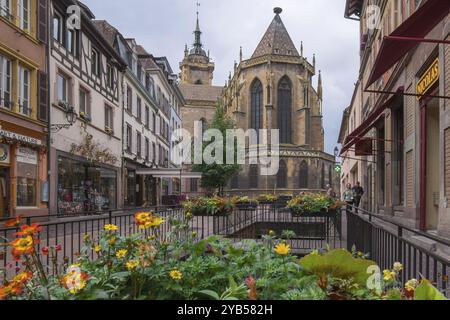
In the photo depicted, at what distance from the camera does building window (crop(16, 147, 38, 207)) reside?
14656 mm

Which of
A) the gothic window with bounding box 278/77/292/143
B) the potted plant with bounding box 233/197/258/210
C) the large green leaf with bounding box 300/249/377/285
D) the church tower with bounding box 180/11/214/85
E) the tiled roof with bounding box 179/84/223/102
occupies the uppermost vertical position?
the church tower with bounding box 180/11/214/85

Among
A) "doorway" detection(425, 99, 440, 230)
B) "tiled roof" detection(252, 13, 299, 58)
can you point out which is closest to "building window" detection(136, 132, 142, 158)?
"doorway" detection(425, 99, 440, 230)

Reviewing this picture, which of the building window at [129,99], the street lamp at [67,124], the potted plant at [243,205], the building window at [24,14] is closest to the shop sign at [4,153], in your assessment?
the street lamp at [67,124]

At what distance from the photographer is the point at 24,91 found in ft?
50.6

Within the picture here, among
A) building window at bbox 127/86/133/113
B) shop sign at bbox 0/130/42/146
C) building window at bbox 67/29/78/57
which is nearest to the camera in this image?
shop sign at bbox 0/130/42/146

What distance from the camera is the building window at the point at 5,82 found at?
13859mm

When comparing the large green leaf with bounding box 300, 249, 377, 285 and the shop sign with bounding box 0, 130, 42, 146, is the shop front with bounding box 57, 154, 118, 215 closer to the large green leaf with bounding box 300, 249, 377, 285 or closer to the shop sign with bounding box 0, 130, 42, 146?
the shop sign with bounding box 0, 130, 42, 146

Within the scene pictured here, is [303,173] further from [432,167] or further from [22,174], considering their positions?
[432,167]

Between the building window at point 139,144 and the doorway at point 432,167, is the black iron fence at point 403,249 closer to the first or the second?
the doorway at point 432,167

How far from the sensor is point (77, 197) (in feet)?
65.0

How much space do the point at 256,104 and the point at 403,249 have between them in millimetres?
53148

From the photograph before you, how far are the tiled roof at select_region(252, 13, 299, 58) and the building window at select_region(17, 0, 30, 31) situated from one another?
142 ft

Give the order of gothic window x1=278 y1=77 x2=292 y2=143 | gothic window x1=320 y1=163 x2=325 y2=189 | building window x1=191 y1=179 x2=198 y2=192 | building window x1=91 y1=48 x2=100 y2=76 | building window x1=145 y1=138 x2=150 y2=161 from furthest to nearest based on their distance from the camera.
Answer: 1. building window x1=191 y1=179 x2=198 y2=192
2. gothic window x1=278 y1=77 x2=292 y2=143
3. gothic window x1=320 y1=163 x2=325 y2=189
4. building window x1=145 y1=138 x2=150 y2=161
5. building window x1=91 y1=48 x2=100 y2=76

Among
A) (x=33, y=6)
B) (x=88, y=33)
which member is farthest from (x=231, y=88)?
(x=33, y=6)
